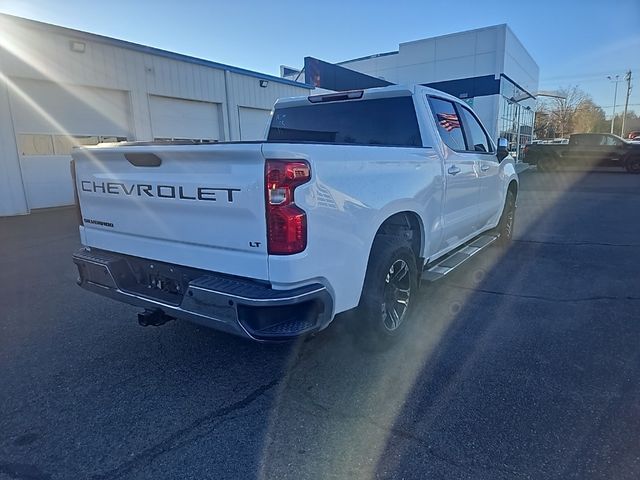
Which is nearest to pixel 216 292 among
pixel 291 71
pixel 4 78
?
pixel 4 78

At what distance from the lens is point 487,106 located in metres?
32.6

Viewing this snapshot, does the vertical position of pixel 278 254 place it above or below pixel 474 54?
below

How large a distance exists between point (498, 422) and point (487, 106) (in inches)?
1351

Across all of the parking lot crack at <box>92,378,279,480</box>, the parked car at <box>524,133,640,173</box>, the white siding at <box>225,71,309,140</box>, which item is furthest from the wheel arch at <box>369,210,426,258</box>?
the parked car at <box>524,133,640,173</box>

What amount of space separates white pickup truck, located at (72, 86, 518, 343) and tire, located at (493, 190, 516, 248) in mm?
2855

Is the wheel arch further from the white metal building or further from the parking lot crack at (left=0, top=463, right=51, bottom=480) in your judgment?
the white metal building

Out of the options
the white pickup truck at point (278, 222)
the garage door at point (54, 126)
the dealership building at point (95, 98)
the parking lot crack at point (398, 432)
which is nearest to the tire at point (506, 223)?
the white pickup truck at point (278, 222)

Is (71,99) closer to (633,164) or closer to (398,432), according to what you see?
(398,432)

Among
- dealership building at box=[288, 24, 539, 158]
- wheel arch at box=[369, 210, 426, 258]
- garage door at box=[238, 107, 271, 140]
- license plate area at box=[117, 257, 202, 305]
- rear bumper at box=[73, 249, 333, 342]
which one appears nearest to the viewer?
rear bumper at box=[73, 249, 333, 342]

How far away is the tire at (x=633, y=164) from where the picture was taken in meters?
21.7

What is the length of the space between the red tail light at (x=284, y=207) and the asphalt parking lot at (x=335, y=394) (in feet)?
3.83

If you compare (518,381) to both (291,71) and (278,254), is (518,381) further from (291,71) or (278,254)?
(291,71)

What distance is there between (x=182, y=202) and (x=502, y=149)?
4841 millimetres

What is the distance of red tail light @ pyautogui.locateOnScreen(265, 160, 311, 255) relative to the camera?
233cm
